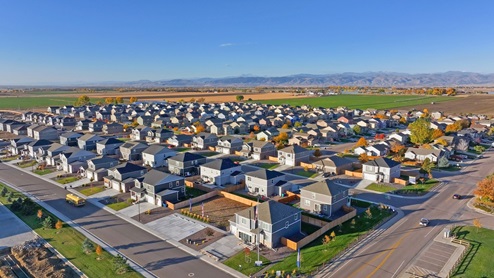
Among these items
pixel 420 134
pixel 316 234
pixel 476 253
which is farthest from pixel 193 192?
pixel 420 134

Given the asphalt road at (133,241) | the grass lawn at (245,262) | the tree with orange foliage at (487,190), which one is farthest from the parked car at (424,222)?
the asphalt road at (133,241)

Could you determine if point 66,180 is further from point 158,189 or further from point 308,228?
point 308,228

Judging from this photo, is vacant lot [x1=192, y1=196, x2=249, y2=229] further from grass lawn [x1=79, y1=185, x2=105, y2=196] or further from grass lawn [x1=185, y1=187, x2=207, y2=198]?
grass lawn [x1=79, y1=185, x2=105, y2=196]

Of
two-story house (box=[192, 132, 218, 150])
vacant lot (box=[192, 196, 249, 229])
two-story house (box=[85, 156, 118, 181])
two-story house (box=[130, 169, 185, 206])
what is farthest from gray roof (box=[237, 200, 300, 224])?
two-story house (box=[192, 132, 218, 150])

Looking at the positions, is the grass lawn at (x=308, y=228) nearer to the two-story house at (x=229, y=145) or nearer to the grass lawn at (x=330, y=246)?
the grass lawn at (x=330, y=246)

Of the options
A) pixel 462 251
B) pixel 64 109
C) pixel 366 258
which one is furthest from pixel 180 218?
pixel 64 109

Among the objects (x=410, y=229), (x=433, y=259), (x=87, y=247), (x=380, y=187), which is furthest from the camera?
(x=380, y=187)

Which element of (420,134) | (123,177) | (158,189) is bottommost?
(158,189)
